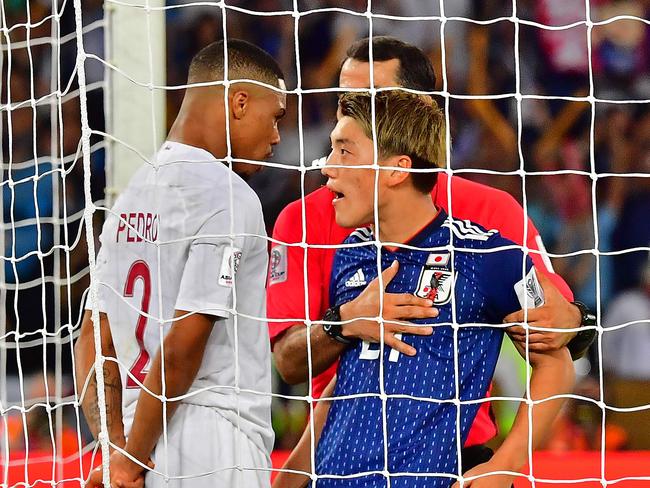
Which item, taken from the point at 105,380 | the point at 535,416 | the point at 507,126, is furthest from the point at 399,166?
the point at 507,126

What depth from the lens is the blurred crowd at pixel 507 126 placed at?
131 inches

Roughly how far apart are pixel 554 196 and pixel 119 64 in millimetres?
2307

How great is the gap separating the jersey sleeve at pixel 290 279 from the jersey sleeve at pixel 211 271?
0.23 meters

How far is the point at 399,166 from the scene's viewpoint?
1430 millimetres

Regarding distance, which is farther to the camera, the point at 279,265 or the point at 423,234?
the point at 279,265

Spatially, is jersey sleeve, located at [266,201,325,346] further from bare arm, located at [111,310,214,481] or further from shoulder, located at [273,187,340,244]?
bare arm, located at [111,310,214,481]

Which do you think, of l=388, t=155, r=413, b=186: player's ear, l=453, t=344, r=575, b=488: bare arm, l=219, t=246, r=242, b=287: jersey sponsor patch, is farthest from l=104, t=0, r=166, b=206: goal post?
Answer: l=453, t=344, r=575, b=488: bare arm

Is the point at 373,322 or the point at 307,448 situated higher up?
the point at 373,322

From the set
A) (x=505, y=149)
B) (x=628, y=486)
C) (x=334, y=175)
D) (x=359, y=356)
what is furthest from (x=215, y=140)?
(x=505, y=149)

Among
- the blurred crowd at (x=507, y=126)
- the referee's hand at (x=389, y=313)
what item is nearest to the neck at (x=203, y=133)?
the referee's hand at (x=389, y=313)

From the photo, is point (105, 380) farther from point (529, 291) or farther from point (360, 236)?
point (529, 291)

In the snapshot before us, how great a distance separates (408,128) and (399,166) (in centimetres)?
6

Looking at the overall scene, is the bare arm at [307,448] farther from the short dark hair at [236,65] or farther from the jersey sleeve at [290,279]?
the short dark hair at [236,65]

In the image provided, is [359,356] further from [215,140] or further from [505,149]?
[505,149]
